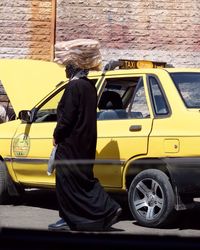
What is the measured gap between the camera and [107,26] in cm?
1523

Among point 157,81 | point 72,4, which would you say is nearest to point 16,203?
point 157,81

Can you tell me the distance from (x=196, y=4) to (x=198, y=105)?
8.22 metres

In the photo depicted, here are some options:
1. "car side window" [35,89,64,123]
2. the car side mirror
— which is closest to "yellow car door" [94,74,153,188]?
"car side window" [35,89,64,123]

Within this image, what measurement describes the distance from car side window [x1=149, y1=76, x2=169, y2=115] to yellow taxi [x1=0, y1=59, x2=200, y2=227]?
11 millimetres

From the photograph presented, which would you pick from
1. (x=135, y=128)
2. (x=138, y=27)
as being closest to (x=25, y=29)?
(x=138, y=27)

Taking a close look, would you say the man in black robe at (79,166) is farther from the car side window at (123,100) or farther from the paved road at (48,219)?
the car side window at (123,100)

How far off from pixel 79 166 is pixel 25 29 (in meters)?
8.43

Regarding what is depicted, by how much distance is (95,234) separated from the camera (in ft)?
23.3

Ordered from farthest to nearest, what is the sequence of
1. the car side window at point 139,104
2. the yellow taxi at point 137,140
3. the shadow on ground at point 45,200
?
the shadow on ground at point 45,200 → the car side window at point 139,104 → the yellow taxi at point 137,140

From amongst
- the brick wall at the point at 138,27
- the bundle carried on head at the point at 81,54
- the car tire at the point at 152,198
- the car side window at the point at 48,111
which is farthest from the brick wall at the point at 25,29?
the car tire at the point at 152,198

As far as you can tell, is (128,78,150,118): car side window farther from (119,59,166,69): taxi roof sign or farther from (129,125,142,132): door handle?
(119,59,166,69): taxi roof sign

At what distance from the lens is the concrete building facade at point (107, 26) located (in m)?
15.2

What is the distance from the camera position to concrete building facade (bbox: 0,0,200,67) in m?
15.2

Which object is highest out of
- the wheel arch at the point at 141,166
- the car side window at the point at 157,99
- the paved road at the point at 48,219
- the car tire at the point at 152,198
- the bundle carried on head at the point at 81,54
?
the bundle carried on head at the point at 81,54
